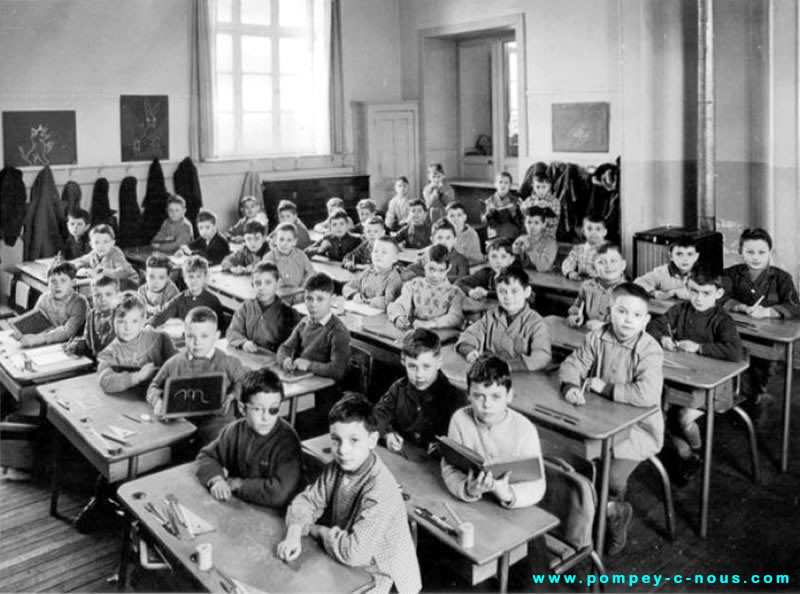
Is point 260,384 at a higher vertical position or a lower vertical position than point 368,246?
lower

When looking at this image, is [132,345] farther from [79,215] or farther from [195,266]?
[79,215]

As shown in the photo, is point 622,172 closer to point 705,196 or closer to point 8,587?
point 705,196

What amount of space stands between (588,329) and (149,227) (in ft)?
19.5

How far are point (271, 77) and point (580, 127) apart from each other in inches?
151

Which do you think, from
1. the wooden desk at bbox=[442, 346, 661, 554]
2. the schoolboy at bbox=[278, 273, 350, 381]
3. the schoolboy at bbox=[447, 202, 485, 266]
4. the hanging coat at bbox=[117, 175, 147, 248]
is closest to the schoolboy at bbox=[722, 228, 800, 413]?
the wooden desk at bbox=[442, 346, 661, 554]

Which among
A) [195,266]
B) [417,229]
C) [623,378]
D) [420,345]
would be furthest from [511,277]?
[417,229]

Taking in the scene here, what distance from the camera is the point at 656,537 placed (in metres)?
3.54

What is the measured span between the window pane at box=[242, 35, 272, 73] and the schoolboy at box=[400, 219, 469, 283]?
15.2 ft

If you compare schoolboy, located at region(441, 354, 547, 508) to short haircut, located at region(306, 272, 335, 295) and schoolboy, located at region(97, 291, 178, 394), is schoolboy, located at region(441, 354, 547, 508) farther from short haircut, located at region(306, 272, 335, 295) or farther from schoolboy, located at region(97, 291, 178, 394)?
schoolboy, located at region(97, 291, 178, 394)

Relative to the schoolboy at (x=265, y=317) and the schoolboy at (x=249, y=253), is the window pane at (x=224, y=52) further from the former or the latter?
the schoolboy at (x=265, y=317)

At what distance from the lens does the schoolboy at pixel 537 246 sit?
6121 millimetres

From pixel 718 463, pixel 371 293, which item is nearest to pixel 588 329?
pixel 718 463

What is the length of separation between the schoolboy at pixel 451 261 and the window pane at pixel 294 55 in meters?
4.78

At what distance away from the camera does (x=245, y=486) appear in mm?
2621
